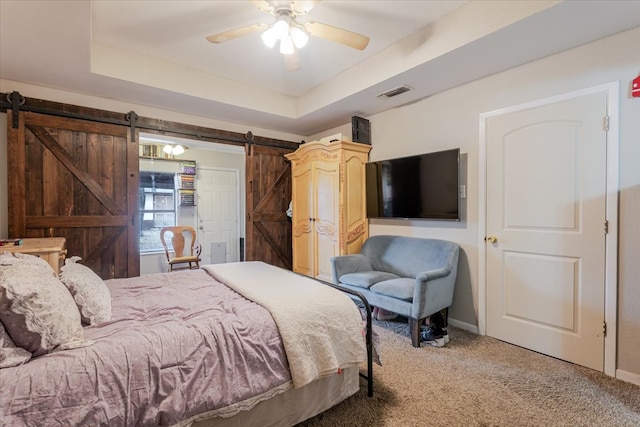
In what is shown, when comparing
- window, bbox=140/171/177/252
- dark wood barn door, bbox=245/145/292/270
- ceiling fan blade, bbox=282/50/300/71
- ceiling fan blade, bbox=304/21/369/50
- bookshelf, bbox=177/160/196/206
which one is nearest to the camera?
ceiling fan blade, bbox=304/21/369/50

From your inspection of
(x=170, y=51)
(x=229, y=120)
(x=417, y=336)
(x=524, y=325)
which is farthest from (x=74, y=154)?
(x=524, y=325)

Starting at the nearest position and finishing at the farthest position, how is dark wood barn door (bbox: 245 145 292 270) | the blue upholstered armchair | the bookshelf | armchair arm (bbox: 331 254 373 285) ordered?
the blue upholstered armchair, armchair arm (bbox: 331 254 373 285), dark wood barn door (bbox: 245 145 292 270), the bookshelf

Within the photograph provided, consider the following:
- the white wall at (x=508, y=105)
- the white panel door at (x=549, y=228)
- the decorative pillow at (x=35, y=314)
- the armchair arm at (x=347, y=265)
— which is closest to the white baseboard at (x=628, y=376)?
the white wall at (x=508, y=105)

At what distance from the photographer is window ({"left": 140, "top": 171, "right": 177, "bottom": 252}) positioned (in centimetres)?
558

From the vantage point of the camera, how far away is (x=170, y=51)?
3070 millimetres

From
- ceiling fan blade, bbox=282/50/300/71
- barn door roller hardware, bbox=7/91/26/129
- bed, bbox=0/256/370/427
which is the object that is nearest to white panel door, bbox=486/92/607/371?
bed, bbox=0/256/370/427

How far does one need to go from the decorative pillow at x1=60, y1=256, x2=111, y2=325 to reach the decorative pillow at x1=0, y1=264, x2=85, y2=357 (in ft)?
0.57

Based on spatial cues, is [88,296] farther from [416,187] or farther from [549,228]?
[549,228]

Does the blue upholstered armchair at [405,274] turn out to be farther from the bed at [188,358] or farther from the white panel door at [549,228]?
the bed at [188,358]

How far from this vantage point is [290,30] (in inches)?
87.6

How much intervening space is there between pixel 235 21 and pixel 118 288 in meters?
2.38

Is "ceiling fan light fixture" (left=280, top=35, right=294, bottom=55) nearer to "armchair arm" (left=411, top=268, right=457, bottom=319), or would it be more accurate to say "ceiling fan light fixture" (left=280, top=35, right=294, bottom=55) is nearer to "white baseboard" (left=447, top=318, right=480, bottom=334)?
"armchair arm" (left=411, top=268, right=457, bottom=319)

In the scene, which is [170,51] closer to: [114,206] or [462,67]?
[114,206]

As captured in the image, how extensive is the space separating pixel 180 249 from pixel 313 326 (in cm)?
440
